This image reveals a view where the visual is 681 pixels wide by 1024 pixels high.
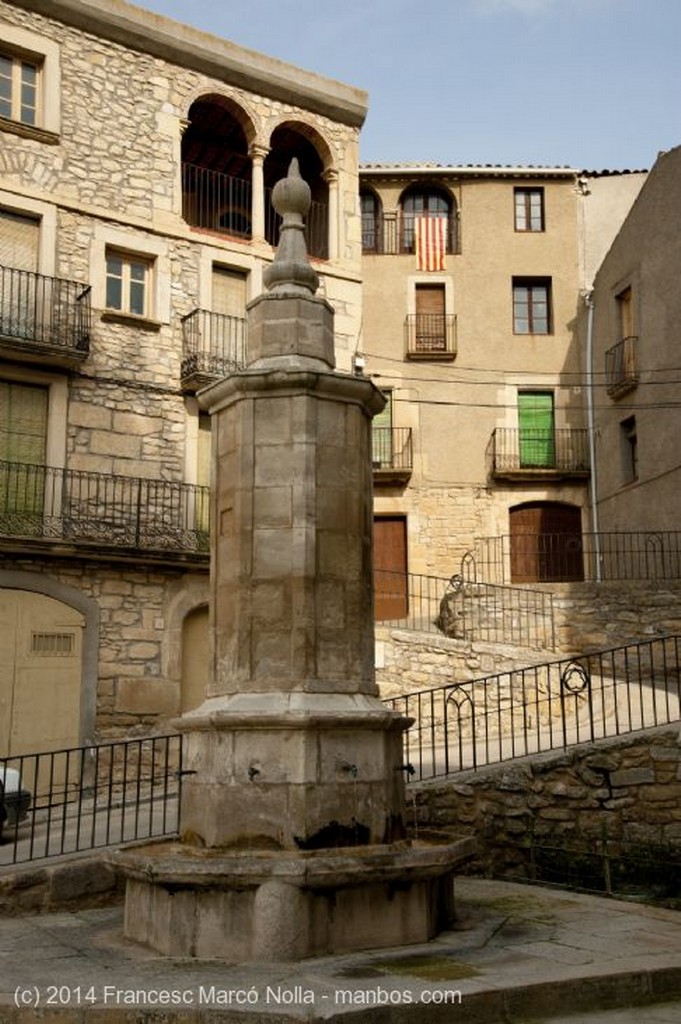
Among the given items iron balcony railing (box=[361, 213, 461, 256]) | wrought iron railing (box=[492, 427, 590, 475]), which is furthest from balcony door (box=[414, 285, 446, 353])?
wrought iron railing (box=[492, 427, 590, 475])

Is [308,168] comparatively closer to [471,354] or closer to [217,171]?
[217,171]

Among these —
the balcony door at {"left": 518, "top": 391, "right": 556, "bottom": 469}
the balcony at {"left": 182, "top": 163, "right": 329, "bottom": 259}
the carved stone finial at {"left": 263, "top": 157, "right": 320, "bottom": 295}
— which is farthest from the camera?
the balcony door at {"left": 518, "top": 391, "right": 556, "bottom": 469}

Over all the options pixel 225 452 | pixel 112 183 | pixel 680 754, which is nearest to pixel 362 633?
pixel 225 452

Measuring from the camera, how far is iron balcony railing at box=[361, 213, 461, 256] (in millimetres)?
26406

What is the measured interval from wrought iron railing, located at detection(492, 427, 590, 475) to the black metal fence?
36.9ft

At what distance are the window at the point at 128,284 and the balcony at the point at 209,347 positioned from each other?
0.77 m

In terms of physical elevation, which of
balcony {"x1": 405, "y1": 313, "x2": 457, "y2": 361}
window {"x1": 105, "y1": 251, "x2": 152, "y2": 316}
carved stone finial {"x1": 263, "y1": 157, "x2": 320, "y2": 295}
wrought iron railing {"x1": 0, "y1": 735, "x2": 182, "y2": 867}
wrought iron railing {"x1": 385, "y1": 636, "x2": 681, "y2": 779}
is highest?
balcony {"x1": 405, "y1": 313, "x2": 457, "y2": 361}

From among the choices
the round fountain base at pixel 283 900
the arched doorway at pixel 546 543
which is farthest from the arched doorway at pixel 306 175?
the round fountain base at pixel 283 900

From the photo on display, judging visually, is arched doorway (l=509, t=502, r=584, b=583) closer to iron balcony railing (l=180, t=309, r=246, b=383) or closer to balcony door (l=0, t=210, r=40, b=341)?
iron balcony railing (l=180, t=309, r=246, b=383)

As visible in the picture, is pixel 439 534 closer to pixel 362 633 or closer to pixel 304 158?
pixel 304 158

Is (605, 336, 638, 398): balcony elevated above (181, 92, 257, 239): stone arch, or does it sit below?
below

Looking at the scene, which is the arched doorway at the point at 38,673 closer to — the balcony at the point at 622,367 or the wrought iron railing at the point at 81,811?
the wrought iron railing at the point at 81,811

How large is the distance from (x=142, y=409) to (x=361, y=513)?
1070 cm

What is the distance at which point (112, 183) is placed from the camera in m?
18.2
